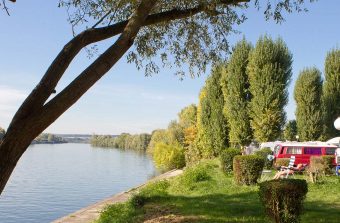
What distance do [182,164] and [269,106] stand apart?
26.2 m

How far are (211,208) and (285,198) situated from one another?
15.1ft

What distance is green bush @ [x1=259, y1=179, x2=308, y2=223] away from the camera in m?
9.29

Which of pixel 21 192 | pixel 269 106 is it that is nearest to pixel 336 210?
pixel 269 106

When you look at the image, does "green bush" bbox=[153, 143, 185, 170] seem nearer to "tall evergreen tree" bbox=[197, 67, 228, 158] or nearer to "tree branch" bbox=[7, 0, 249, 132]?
"tall evergreen tree" bbox=[197, 67, 228, 158]

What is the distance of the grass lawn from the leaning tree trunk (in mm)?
6917

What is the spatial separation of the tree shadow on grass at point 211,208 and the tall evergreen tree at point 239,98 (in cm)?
2000

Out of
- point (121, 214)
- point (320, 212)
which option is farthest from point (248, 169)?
point (320, 212)

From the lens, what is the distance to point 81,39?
5.96 meters

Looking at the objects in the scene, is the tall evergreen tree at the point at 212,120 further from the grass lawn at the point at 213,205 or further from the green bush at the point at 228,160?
the grass lawn at the point at 213,205

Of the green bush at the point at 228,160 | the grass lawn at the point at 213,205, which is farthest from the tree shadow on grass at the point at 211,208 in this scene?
the green bush at the point at 228,160

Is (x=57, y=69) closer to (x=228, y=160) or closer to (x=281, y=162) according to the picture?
(x=228, y=160)

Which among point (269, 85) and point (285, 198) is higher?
point (269, 85)

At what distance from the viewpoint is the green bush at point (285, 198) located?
9289mm

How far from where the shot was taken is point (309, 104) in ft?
121
